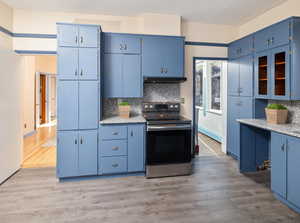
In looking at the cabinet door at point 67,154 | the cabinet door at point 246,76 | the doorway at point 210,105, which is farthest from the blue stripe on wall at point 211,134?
the cabinet door at point 67,154

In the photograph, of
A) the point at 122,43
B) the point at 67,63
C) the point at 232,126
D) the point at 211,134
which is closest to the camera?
the point at 67,63

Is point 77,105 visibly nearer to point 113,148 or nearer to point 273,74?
point 113,148

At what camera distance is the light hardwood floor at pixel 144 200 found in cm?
216

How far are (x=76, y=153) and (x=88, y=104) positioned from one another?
768 mm

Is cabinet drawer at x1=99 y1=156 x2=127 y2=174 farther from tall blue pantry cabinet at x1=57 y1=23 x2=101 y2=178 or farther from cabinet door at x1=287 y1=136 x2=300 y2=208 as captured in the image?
cabinet door at x1=287 y1=136 x2=300 y2=208

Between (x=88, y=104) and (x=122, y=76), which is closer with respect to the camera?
(x=88, y=104)

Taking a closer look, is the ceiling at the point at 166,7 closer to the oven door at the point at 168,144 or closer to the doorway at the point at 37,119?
the oven door at the point at 168,144

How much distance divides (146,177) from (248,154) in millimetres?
1757

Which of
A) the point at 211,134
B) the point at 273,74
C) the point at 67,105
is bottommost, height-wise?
the point at 211,134

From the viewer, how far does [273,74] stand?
2955 millimetres

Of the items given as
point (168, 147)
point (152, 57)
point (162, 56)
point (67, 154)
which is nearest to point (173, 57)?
point (162, 56)

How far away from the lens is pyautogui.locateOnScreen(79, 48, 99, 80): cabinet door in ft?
9.98

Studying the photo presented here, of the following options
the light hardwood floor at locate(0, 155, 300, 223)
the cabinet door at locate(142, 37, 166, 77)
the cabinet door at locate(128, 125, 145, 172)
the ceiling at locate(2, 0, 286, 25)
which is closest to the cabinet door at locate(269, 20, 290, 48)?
the ceiling at locate(2, 0, 286, 25)

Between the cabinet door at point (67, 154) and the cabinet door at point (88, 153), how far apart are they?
0.07 m
